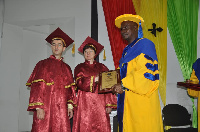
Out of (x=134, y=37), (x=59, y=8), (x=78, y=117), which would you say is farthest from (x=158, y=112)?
(x=59, y=8)

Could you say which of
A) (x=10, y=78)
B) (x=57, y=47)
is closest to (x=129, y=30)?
(x=57, y=47)

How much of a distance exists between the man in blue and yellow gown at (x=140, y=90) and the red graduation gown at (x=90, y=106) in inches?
32.9

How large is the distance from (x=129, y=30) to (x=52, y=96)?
4.94ft

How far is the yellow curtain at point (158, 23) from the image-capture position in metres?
4.45

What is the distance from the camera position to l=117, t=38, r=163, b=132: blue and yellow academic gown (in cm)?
215

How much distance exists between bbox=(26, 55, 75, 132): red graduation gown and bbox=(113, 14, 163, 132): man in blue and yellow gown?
1017 millimetres

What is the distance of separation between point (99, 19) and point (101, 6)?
1.08 ft

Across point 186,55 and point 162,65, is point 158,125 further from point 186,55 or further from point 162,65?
point 186,55

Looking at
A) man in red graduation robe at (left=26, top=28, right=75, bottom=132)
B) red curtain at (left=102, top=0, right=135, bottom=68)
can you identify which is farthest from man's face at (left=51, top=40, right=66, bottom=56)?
red curtain at (left=102, top=0, right=135, bottom=68)

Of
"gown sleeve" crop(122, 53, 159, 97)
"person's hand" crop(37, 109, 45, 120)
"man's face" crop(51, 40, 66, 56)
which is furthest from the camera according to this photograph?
"man's face" crop(51, 40, 66, 56)

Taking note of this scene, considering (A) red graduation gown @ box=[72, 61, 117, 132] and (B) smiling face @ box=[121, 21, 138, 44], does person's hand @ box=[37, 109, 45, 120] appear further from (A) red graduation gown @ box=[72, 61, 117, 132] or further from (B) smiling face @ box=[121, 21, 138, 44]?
(B) smiling face @ box=[121, 21, 138, 44]

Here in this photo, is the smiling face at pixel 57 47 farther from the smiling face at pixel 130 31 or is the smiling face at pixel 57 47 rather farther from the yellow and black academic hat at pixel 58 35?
the smiling face at pixel 130 31

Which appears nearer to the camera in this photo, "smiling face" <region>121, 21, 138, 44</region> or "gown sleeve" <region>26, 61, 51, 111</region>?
"smiling face" <region>121, 21, 138, 44</region>

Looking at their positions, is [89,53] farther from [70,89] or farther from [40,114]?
[40,114]
